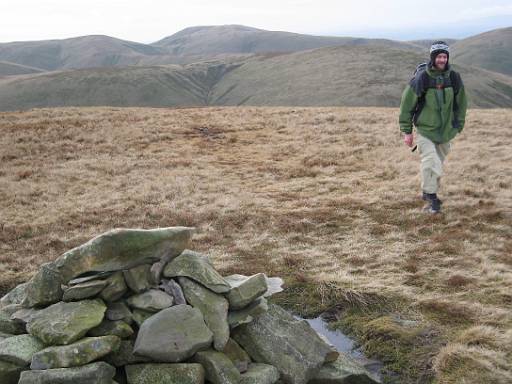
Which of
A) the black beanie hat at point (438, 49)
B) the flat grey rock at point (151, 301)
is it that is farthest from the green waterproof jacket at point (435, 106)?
the flat grey rock at point (151, 301)

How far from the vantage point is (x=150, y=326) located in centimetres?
811

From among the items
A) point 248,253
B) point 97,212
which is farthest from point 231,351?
point 97,212

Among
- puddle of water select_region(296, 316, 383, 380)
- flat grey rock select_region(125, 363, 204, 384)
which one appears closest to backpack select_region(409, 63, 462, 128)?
puddle of water select_region(296, 316, 383, 380)

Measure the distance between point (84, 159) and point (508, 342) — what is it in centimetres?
2512

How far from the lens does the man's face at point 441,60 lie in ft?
48.2

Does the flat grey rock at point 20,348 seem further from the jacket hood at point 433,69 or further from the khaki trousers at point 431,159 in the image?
the jacket hood at point 433,69

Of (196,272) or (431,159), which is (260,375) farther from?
(431,159)

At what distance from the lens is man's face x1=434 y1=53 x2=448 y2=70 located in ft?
48.2

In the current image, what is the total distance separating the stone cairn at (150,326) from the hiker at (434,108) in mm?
9193

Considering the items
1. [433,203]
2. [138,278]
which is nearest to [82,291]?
[138,278]

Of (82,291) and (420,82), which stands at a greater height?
(420,82)

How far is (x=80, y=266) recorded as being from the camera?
8562mm

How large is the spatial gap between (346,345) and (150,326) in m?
4.25

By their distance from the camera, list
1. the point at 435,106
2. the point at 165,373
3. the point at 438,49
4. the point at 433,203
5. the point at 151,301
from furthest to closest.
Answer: the point at 433,203, the point at 435,106, the point at 438,49, the point at 151,301, the point at 165,373
